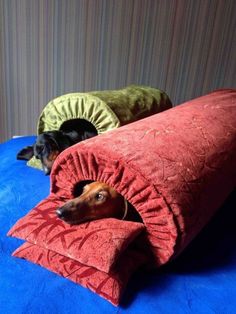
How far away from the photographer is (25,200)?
3.92 feet

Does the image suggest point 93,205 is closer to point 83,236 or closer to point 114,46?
point 83,236

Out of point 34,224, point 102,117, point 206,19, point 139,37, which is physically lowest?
point 34,224

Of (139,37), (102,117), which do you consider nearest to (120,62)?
(139,37)

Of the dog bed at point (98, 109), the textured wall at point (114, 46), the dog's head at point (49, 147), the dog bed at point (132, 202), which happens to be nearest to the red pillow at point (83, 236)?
the dog bed at point (132, 202)

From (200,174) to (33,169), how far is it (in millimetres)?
897

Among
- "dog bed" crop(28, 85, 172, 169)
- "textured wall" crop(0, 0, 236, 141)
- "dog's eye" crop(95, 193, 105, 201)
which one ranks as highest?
"textured wall" crop(0, 0, 236, 141)

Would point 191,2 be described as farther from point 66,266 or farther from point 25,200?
point 66,266

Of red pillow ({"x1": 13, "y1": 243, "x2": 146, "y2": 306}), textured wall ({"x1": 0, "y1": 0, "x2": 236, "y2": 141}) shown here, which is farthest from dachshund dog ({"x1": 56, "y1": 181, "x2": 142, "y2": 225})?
textured wall ({"x1": 0, "y1": 0, "x2": 236, "y2": 141})

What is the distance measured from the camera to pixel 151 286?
810 mm

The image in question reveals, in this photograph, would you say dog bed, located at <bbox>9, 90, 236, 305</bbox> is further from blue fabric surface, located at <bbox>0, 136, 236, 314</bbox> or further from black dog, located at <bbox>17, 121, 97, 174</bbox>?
black dog, located at <bbox>17, 121, 97, 174</bbox>

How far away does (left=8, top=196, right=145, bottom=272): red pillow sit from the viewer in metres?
0.77

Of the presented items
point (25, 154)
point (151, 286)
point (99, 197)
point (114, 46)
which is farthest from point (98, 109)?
point (114, 46)

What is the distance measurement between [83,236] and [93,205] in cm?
11

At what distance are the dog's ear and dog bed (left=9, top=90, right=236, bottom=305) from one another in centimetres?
65
